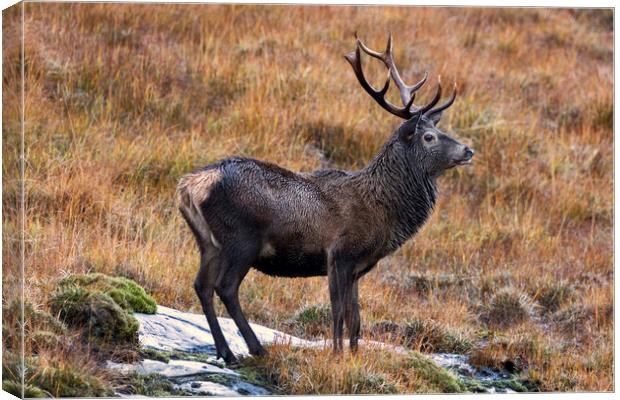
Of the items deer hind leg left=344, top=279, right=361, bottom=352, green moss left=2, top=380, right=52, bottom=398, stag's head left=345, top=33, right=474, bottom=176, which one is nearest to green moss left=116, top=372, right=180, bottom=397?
green moss left=2, top=380, right=52, bottom=398

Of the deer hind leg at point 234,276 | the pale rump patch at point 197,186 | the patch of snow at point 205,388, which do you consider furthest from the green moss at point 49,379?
the pale rump patch at point 197,186

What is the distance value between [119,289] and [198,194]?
2.70 feet

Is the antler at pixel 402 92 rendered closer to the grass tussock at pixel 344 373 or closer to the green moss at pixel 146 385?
the grass tussock at pixel 344 373

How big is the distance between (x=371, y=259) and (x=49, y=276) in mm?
1991

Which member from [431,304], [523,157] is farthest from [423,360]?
[523,157]

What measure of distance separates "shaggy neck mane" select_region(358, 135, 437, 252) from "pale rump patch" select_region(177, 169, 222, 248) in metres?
0.94

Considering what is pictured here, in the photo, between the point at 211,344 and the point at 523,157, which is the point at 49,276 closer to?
the point at 211,344

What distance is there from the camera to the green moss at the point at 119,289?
7227mm

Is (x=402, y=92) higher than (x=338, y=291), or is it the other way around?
(x=402, y=92)

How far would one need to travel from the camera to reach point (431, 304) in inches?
360

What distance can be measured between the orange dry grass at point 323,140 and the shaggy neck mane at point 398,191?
3.76 ft

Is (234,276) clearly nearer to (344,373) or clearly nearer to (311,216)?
(311,216)

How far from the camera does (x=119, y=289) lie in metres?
7.30

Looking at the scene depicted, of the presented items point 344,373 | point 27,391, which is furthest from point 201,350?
point 27,391
